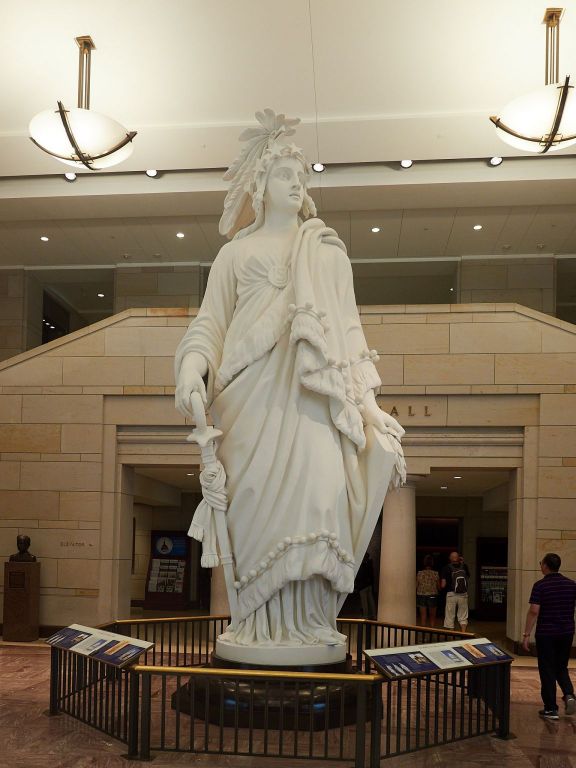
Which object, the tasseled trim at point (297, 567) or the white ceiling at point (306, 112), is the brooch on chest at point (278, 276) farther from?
the white ceiling at point (306, 112)

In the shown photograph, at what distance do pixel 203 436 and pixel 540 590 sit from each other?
328 centimetres

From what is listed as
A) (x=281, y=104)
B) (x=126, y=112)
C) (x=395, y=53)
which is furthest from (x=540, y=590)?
(x=126, y=112)

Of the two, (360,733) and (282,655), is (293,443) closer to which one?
(282,655)

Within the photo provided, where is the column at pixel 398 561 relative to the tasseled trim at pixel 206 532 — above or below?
below

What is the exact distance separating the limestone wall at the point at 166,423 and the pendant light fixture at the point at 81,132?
3.22 m

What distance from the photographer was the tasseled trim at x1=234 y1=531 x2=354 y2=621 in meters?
4.86

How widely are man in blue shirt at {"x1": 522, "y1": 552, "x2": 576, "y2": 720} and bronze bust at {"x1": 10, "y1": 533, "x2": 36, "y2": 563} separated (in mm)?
8649

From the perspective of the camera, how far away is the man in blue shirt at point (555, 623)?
6.20 m

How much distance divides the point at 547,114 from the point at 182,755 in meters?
8.47

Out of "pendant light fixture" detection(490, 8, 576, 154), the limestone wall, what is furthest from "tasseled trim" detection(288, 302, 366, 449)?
the limestone wall

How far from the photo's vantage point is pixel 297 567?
4.85 meters

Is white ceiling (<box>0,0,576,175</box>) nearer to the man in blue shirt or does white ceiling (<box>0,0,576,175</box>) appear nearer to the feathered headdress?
the feathered headdress

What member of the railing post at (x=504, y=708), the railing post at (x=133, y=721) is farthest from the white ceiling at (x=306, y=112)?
the railing post at (x=133, y=721)

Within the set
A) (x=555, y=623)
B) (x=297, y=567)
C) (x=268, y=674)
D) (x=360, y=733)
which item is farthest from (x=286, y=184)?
(x=555, y=623)
